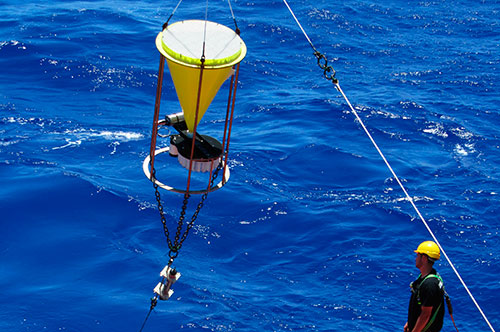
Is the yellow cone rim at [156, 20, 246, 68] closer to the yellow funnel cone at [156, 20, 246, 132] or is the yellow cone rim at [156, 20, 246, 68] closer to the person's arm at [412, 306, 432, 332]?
the yellow funnel cone at [156, 20, 246, 132]

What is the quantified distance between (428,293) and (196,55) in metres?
5.34

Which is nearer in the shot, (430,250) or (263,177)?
(430,250)

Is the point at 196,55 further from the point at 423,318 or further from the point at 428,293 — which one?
the point at 423,318

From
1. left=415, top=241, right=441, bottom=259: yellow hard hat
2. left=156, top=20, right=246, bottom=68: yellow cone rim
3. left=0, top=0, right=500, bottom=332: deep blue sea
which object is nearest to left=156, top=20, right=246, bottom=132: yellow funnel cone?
left=156, top=20, right=246, bottom=68: yellow cone rim

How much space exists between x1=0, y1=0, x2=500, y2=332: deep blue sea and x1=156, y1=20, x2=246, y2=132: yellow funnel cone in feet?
30.1

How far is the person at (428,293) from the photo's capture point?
1187 centimetres

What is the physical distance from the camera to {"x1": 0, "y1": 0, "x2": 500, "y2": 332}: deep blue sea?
66.9ft

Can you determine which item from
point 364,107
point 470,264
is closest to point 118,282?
point 470,264

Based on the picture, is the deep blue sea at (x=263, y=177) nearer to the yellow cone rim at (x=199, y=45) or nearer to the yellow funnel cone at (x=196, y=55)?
the yellow funnel cone at (x=196, y=55)

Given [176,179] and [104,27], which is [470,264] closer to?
[176,179]

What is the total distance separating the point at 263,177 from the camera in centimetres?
2666

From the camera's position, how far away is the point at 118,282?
2089 centimetres

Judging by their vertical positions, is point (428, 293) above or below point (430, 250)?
below

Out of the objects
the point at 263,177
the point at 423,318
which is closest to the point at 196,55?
the point at 423,318
